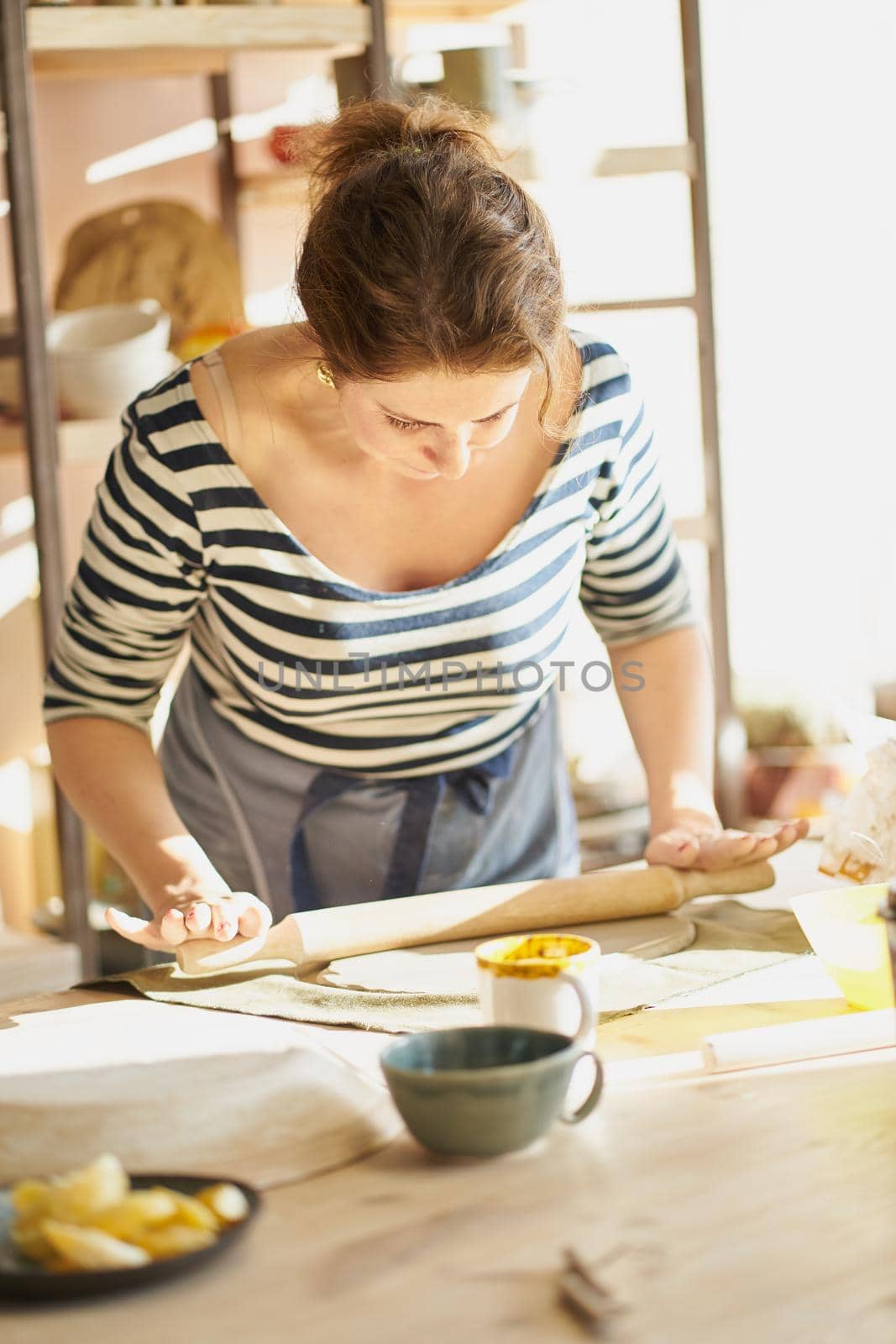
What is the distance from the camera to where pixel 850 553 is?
3936mm

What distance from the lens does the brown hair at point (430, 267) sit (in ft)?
3.73

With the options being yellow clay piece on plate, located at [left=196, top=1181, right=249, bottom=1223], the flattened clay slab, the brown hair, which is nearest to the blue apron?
the flattened clay slab

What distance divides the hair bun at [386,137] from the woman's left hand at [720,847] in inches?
24.2

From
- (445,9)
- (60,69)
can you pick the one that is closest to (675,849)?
(60,69)

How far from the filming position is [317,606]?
1.37m

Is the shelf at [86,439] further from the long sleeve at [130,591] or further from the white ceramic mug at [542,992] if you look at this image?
the white ceramic mug at [542,992]

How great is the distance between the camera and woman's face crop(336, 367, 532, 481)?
3.84ft

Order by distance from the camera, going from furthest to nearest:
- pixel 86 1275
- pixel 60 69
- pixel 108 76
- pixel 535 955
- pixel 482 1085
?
pixel 108 76 < pixel 60 69 < pixel 535 955 < pixel 482 1085 < pixel 86 1275

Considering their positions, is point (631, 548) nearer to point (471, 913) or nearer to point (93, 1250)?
point (471, 913)

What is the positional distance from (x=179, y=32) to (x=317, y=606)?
148 cm

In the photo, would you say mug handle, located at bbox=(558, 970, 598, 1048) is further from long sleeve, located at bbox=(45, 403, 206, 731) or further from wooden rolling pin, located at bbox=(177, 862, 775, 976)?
long sleeve, located at bbox=(45, 403, 206, 731)

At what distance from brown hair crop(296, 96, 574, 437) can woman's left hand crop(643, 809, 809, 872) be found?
44 cm

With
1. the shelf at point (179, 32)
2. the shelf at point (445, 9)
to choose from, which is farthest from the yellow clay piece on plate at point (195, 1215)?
the shelf at point (445, 9)

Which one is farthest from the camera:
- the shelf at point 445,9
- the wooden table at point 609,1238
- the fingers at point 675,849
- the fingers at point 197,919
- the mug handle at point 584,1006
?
the shelf at point 445,9
